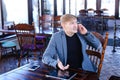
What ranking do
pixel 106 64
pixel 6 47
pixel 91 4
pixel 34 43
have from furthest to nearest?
pixel 91 4 → pixel 6 47 → pixel 106 64 → pixel 34 43

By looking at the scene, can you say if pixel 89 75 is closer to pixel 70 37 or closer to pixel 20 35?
pixel 70 37

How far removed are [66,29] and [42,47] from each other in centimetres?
243

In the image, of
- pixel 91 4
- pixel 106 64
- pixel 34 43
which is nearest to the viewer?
pixel 34 43

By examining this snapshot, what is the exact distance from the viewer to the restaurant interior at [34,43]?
6.08 feet

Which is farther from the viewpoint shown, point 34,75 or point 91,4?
point 91,4

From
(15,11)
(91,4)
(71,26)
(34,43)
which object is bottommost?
(34,43)

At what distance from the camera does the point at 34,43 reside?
14.1 feet

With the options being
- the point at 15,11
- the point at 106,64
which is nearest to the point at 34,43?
the point at 106,64

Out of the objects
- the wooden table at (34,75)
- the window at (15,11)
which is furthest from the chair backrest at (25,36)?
the wooden table at (34,75)

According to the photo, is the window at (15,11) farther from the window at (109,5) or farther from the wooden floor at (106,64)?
the window at (109,5)

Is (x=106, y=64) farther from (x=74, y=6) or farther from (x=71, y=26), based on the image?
(x=74, y=6)

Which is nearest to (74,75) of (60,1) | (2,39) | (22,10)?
(2,39)

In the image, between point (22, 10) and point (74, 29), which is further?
point (22, 10)

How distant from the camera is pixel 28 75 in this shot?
5.80ft
